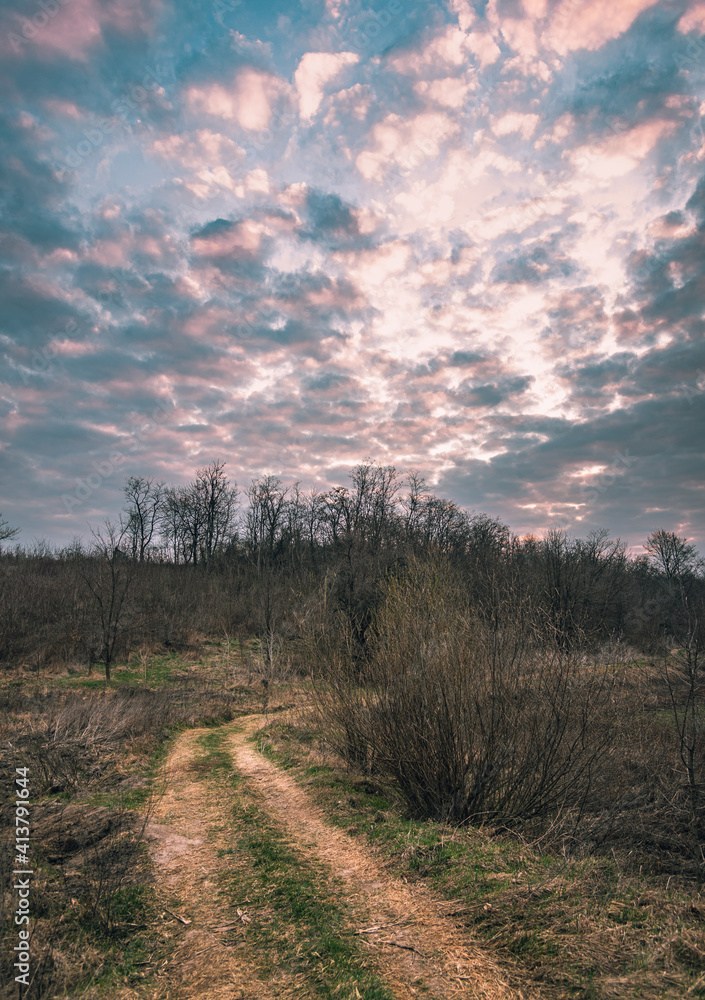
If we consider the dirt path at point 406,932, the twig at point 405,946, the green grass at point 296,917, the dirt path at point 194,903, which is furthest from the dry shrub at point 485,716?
the dirt path at point 194,903

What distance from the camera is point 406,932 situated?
4109 millimetres

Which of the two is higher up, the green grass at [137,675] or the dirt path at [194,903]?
the dirt path at [194,903]

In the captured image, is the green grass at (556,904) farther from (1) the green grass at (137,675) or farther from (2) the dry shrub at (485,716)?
(1) the green grass at (137,675)

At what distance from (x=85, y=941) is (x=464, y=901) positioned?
3.12 meters

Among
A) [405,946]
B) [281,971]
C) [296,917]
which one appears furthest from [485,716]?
[281,971]

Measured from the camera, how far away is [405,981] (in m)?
3.56

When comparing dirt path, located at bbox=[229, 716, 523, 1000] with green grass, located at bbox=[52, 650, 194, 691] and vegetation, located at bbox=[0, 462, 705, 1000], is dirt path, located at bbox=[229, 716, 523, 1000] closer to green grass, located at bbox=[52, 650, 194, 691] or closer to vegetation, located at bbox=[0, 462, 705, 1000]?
vegetation, located at bbox=[0, 462, 705, 1000]

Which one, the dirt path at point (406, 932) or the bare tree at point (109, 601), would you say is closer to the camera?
the dirt path at point (406, 932)

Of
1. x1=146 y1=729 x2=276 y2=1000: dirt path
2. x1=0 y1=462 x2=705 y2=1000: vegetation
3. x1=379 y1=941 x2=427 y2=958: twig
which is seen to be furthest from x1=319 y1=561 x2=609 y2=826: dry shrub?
x1=146 y1=729 x2=276 y2=1000: dirt path

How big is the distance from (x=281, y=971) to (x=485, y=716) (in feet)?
10.9

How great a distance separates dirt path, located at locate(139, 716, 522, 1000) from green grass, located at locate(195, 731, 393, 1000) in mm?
118

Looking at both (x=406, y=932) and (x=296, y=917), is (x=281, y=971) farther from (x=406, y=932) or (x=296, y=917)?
(x=406, y=932)

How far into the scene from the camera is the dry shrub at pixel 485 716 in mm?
5910

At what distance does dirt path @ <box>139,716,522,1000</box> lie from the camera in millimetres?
3572
